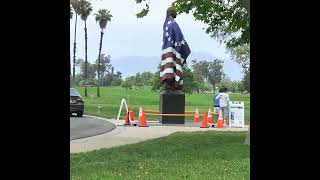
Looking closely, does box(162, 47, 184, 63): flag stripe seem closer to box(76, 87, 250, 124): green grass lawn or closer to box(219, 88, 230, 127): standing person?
box(219, 88, 230, 127): standing person

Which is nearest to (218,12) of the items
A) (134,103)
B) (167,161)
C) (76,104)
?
(167,161)

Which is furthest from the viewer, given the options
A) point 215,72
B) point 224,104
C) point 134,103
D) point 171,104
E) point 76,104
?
point 215,72

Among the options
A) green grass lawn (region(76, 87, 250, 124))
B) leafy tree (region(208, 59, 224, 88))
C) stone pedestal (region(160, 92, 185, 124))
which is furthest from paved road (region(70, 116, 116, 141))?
leafy tree (region(208, 59, 224, 88))

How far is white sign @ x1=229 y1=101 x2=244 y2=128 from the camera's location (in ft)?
64.4

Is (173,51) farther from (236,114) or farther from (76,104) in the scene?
(76,104)

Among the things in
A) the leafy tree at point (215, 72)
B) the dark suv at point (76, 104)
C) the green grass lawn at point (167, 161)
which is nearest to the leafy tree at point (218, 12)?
the green grass lawn at point (167, 161)

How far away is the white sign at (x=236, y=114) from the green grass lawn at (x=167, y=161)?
727 centimetres

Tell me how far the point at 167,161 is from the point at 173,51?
1140 centimetres

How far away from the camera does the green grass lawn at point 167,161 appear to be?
7121mm

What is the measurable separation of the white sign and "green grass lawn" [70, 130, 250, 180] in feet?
23.9

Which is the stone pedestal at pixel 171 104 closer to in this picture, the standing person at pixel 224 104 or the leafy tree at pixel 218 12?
the standing person at pixel 224 104

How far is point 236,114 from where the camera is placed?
66.1 ft
